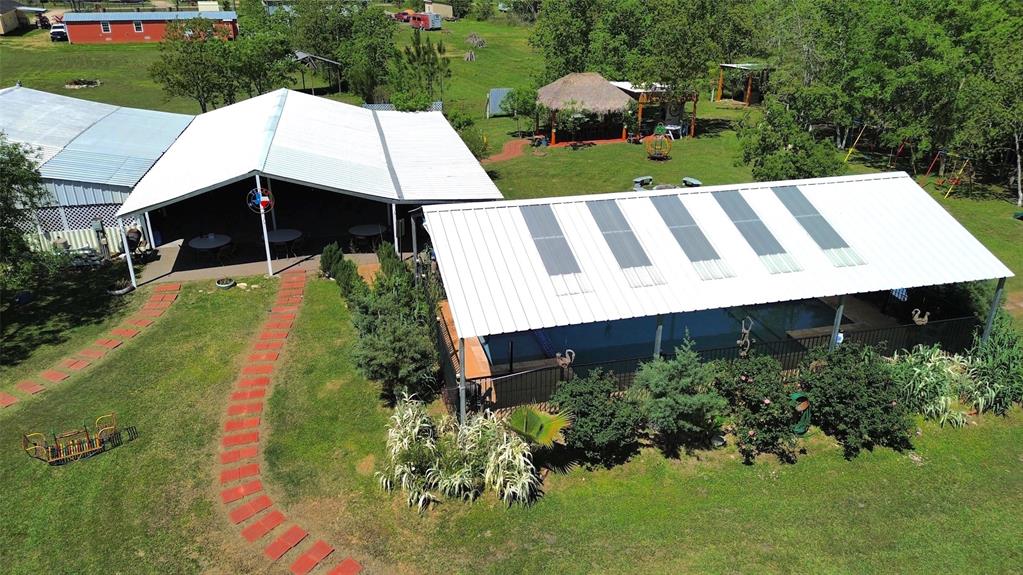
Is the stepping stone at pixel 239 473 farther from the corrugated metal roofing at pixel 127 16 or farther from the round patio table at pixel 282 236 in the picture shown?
the corrugated metal roofing at pixel 127 16

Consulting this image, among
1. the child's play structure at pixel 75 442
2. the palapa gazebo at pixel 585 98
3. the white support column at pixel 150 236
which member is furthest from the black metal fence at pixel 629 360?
the palapa gazebo at pixel 585 98

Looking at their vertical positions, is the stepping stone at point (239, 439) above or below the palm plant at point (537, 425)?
below

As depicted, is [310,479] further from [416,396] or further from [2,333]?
[2,333]

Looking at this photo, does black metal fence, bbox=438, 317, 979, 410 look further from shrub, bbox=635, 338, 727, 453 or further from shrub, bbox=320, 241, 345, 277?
shrub, bbox=320, 241, 345, 277

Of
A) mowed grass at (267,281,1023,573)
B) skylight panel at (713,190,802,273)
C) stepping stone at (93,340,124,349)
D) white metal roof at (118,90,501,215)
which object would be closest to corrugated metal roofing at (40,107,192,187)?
white metal roof at (118,90,501,215)

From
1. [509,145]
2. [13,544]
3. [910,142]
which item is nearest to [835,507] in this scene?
[13,544]
